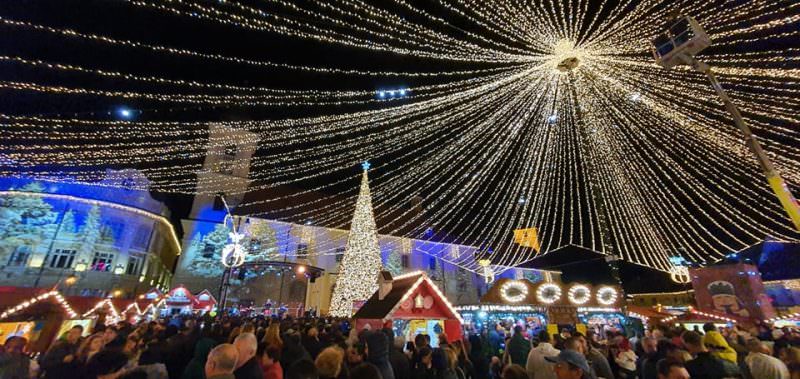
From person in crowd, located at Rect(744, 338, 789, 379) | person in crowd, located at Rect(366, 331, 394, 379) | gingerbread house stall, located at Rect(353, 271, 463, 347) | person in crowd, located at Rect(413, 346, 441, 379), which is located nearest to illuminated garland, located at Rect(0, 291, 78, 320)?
gingerbread house stall, located at Rect(353, 271, 463, 347)

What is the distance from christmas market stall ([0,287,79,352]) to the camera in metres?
8.91

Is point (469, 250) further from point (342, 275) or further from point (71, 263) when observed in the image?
point (71, 263)

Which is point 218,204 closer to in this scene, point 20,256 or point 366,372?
point 20,256

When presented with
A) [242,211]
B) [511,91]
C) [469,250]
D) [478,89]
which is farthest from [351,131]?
[469,250]

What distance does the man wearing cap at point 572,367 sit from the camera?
291 cm

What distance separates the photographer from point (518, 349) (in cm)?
627

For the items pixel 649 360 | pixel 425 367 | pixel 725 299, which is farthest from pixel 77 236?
pixel 725 299

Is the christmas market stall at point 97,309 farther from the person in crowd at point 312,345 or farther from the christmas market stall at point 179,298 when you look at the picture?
the person in crowd at point 312,345

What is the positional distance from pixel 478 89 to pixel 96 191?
1103 inches

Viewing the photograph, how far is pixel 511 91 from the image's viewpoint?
9.47 meters

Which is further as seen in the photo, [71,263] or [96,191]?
[96,191]

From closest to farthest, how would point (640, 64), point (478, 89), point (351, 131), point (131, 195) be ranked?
1. point (640, 64)
2. point (478, 89)
3. point (351, 131)
4. point (131, 195)

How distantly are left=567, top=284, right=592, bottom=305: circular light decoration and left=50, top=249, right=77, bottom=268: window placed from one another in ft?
98.4

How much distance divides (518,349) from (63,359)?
7.26m
